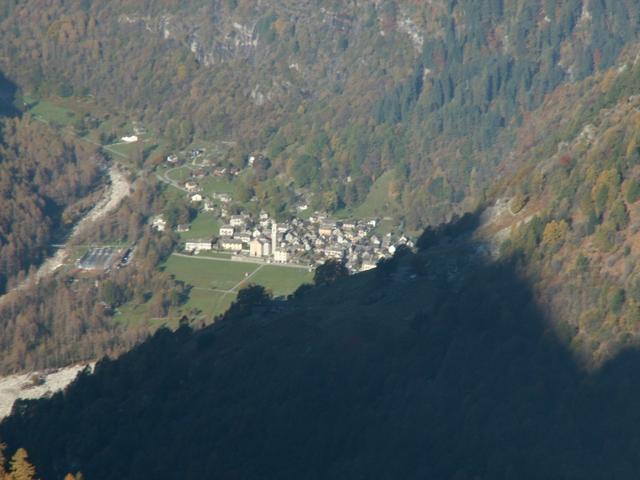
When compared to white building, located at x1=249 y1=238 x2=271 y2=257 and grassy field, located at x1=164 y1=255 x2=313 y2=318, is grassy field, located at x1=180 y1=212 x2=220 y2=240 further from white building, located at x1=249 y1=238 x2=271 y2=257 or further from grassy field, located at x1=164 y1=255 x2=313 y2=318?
white building, located at x1=249 y1=238 x2=271 y2=257

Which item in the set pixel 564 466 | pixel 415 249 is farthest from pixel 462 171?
pixel 564 466

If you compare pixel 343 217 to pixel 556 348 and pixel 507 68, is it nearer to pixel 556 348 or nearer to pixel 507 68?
pixel 507 68

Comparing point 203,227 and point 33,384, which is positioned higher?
point 203,227

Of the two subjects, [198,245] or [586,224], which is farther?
[198,245]

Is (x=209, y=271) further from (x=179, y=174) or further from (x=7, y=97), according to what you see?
(x=7, y=97)

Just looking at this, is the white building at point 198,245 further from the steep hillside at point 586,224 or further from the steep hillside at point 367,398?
the steep hillside at point 367,398

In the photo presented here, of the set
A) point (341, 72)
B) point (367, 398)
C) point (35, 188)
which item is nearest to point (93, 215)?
point (35, 188)
